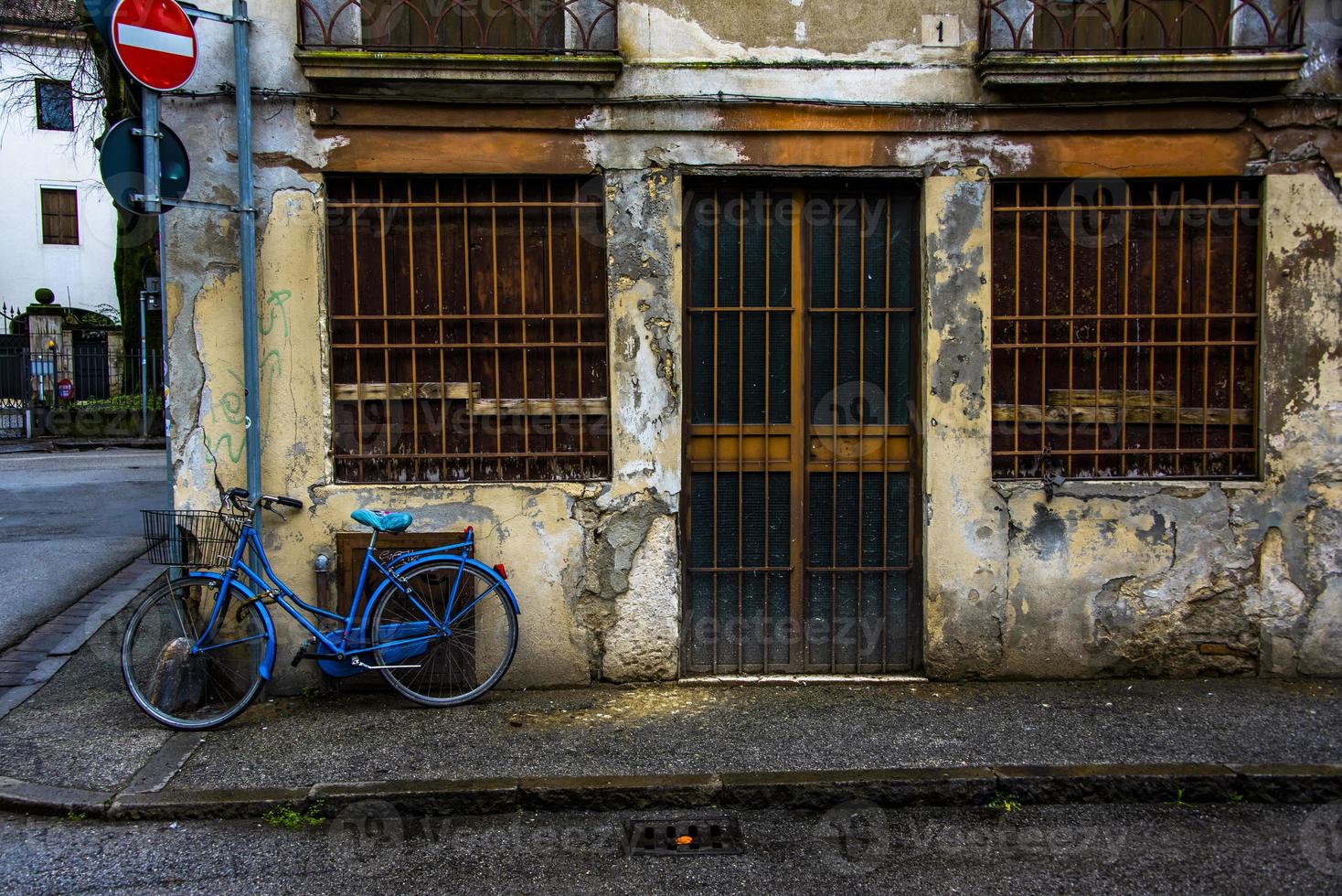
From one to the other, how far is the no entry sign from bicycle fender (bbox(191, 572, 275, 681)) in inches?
95.1

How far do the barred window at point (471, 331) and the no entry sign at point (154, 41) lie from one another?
3.16 feet

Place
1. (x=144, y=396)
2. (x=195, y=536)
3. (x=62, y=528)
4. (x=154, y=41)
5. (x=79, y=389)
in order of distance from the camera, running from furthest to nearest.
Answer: (x=79, y=389), (x=144, y=396), (x=62, y=528), (x=195, y=536), (x=154, y=41)

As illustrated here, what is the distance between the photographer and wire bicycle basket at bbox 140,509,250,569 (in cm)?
512

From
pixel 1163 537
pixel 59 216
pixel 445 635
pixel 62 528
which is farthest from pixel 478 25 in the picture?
pixel 59 216

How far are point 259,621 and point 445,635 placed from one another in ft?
3.02

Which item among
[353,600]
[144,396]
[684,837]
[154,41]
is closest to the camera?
[684,837]

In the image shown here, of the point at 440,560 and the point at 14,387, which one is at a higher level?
the point at 14,387

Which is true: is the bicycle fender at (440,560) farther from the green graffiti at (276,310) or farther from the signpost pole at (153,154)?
the signpost pole at (153,154)

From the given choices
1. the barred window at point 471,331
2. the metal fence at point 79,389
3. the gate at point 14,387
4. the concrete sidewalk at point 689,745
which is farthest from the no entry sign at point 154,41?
the gate at point 14,387

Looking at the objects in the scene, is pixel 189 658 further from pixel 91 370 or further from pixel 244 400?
pixel 91 370

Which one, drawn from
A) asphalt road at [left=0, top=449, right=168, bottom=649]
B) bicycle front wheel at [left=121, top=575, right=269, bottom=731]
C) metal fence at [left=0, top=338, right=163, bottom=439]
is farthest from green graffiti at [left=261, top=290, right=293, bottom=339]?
metal fence at [left=0, top=338, right=163, bottom=439]

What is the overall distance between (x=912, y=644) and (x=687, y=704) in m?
Result: 1.41

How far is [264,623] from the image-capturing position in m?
5.05

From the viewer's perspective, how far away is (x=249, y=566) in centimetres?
530
